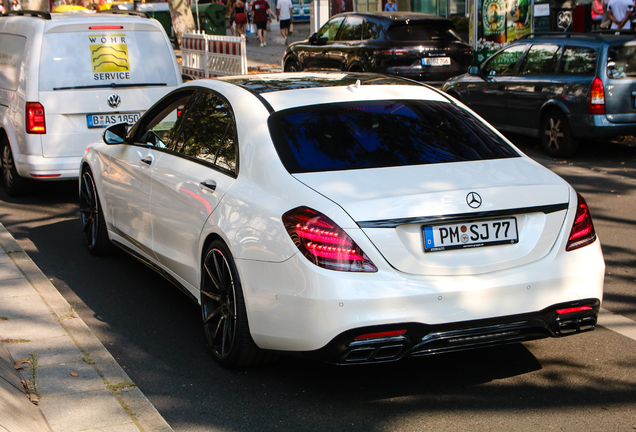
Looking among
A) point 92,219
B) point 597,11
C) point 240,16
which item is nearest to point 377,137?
point 92,219

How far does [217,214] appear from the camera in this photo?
4496mm

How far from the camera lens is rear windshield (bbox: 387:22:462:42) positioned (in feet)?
52.2

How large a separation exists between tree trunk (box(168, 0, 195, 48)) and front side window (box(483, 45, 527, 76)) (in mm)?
21093

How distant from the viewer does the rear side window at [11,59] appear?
895 centimetres

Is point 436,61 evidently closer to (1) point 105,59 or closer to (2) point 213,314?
(1) point 105,59

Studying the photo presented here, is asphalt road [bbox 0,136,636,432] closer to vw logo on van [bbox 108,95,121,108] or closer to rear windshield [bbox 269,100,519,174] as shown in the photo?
rear windshield [bbox 269,100,519,174]

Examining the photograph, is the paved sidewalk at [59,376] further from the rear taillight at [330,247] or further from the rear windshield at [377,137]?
the rear windshield at [377,137]

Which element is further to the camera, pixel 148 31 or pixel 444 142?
pixel 148 31

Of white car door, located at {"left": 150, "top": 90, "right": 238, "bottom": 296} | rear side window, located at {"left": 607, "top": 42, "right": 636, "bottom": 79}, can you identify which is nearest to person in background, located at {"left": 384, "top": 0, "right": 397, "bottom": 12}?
rear side window, located at {"left": 607, "top": 42, "right": 636, "bottom": 79}

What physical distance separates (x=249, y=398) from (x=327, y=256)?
3.08 ft

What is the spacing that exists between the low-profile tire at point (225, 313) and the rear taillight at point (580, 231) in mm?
1687

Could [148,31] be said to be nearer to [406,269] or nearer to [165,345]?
[165,345]

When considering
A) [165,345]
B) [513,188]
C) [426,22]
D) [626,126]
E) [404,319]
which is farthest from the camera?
[426,22]

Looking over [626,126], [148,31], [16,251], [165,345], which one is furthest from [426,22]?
[165,345]
